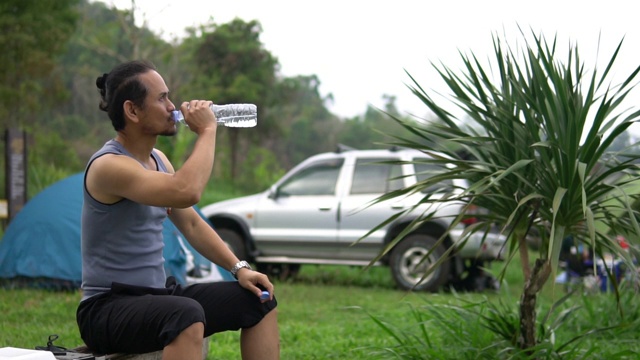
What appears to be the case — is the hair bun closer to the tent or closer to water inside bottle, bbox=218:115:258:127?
water inside bottle, bbox=218:115:258:127

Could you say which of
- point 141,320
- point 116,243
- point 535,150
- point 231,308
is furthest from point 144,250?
point 535,150

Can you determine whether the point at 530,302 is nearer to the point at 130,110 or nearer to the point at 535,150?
the point at 535,150

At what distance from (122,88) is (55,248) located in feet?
20.5

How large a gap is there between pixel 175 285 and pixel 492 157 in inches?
77.5

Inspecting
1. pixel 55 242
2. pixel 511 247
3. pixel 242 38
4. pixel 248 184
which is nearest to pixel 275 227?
pixel 55 242

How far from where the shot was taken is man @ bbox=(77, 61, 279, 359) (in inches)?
128

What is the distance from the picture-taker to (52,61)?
936 inches

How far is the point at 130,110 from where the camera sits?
11.4 ft

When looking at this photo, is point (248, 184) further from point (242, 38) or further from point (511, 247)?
point (511, 247)

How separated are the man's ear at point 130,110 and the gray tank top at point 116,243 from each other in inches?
5.3

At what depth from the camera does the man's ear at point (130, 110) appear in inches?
136

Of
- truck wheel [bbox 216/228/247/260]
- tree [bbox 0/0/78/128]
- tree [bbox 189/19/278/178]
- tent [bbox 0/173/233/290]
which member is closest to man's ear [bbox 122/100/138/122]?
tent [bbox 0/173/233/290]

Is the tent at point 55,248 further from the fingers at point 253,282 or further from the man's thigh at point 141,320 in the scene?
the man's thigh at point 141,320

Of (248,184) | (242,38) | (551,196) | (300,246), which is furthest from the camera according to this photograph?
(242,38)
